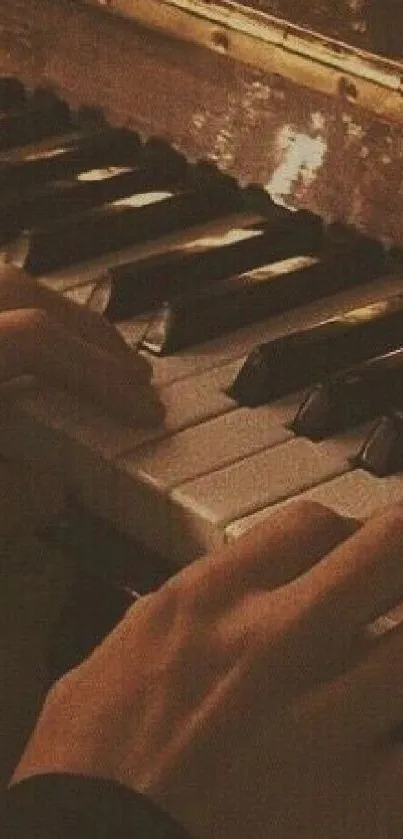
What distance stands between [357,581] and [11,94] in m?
0.91

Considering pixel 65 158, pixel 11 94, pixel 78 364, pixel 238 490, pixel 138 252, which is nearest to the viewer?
pixel 238 490

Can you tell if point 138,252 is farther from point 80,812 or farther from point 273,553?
point 80,812

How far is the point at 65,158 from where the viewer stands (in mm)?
1505

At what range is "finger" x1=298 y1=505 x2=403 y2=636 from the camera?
87cm

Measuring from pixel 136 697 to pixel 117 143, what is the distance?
0.76 m

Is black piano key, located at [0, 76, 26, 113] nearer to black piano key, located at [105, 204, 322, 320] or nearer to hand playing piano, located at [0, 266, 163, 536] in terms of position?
black piano key, located at [105, 204, 322, 320]

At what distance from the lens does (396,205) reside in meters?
1.33

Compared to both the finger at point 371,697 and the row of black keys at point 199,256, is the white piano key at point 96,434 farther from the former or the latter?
the finger at point 371,697

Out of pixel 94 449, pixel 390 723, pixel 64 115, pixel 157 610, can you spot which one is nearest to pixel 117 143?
pixel 64 115

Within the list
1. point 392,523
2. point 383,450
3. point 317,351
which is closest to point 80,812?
point 392,523

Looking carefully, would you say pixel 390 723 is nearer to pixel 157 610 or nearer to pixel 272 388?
pixel 157 610

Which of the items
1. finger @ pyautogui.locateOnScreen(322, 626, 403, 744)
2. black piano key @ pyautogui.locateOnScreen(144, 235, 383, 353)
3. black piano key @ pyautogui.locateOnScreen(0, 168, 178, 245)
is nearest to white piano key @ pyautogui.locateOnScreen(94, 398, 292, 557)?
black piano key @ pyautogui.locateOnScreen(144, 235, 383, 353)

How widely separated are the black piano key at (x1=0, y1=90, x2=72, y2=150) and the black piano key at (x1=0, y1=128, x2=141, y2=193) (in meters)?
0.03

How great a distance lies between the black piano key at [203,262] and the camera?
4.18ft
